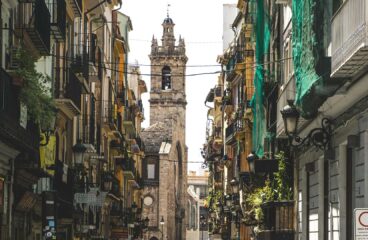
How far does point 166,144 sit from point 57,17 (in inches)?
3789

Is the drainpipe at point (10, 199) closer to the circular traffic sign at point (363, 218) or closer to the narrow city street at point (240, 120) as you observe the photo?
the narrow city street at point (240, 120)

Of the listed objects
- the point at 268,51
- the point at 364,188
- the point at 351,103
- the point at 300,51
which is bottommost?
the point at 364,188

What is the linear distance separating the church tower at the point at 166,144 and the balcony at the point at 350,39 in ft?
333

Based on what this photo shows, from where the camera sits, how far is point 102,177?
46.2 m

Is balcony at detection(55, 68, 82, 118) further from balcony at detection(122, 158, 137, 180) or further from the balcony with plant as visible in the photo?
balcony at detection(122, 158, 137, 180)

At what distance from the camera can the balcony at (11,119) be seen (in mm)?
18625

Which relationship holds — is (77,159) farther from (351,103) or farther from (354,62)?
(354,62)

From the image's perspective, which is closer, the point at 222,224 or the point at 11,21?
the point at 11,21

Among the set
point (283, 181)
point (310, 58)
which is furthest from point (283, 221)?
point (310, 58)

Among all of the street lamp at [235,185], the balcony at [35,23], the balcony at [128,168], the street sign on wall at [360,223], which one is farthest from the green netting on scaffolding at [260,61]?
the balcony at [128,168]

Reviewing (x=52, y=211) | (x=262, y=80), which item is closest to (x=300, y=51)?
(x=52, y=211)

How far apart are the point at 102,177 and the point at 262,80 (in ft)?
43.9

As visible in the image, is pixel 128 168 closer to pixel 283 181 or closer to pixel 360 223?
pixel 283 181

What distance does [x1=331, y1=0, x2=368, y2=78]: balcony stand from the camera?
45.7 ft
